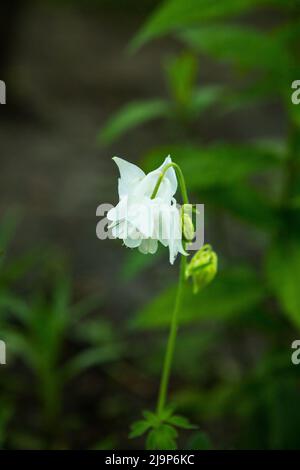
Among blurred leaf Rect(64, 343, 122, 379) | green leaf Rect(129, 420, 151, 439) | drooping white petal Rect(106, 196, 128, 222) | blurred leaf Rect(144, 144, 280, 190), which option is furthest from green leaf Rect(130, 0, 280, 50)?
blurred leaf Rect(64, 343, 122, 379)

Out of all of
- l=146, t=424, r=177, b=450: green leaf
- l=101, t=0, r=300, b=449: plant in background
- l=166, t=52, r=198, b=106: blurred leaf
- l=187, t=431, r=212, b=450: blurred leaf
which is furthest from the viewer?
l=166, t=52, r=198, b=106: blurred leaf

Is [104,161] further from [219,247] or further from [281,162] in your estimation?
[281,162]

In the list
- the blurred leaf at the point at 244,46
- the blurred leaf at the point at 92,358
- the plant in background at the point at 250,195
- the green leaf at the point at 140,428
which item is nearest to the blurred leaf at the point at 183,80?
Result: the plant in background at the point at 250,195

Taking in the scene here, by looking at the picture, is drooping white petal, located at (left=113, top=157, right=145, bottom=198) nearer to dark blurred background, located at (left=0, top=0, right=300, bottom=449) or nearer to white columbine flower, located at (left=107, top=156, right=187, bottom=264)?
white columbine flower, located at (left=107, top=156, right=187, bottom=264)

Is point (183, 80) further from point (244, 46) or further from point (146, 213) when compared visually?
point (146, 213)

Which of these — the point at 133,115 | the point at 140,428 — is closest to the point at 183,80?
the point at 133,115

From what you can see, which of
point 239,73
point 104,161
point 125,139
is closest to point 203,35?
point 239,73
